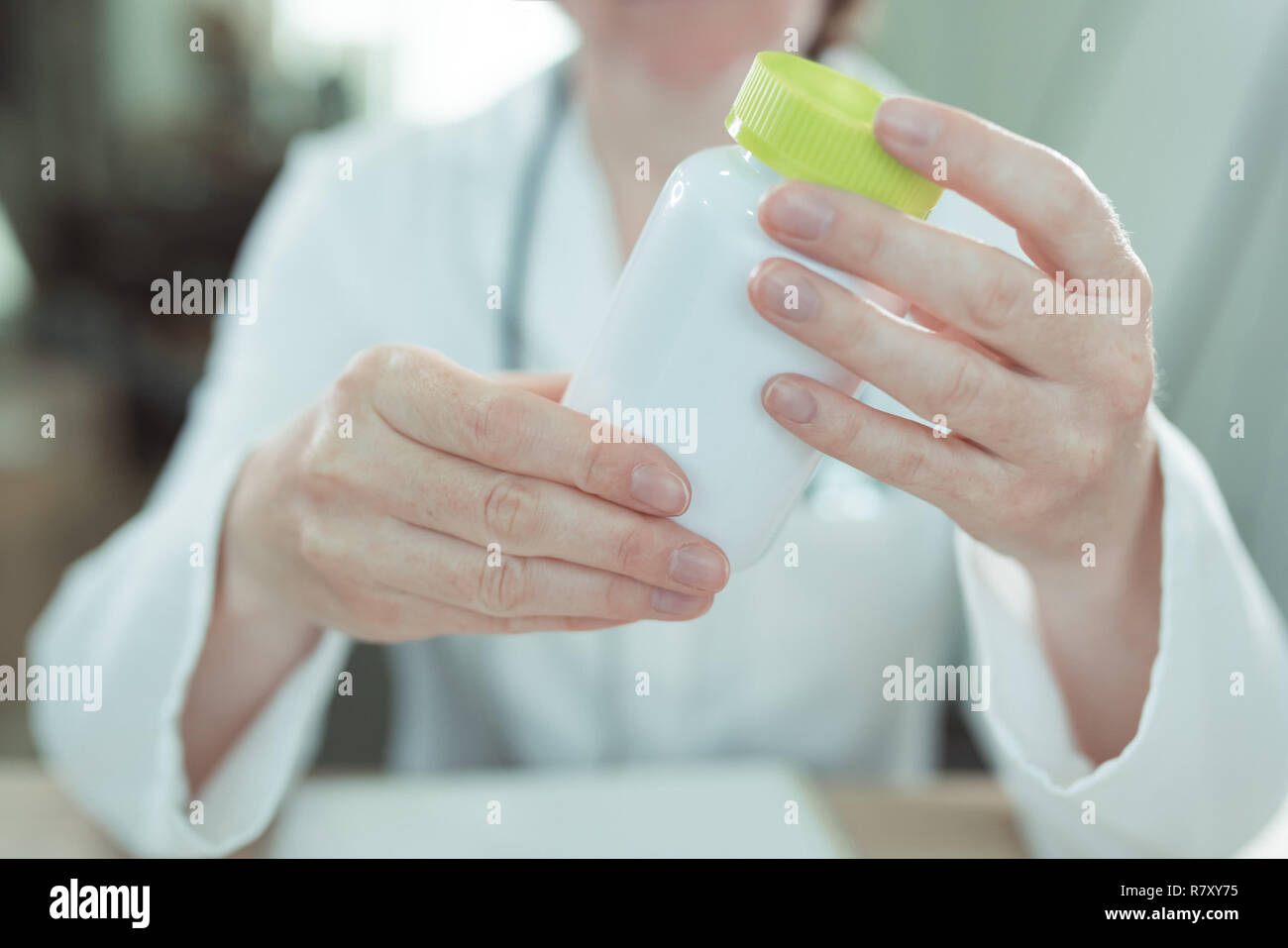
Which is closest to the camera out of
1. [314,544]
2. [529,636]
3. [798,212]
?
[798,212]

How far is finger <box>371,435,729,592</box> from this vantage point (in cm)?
36

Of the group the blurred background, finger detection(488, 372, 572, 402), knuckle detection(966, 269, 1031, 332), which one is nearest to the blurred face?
the blurred background

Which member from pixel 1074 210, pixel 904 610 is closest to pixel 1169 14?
pixel 904 610

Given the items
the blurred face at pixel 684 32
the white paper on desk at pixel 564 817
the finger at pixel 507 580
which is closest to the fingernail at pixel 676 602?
the finger at pixel 507 580

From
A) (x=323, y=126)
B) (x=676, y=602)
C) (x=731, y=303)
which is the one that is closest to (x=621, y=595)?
(x=676, y=602)

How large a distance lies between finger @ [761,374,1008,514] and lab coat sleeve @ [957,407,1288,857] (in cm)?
12

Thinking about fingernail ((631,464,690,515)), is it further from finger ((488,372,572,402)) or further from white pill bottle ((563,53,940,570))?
finger ((488,372,572,402))

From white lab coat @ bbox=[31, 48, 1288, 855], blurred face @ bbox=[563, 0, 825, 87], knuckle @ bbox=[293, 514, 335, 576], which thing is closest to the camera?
knuckle @ bbox=[293, 514, 335, 576]

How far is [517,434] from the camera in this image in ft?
1.15

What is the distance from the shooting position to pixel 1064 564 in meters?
0.44

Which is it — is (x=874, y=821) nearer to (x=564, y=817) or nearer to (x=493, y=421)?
(x=564, y=817)

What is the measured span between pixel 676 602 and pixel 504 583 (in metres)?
0.07

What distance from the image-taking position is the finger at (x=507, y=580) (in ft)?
1.27
